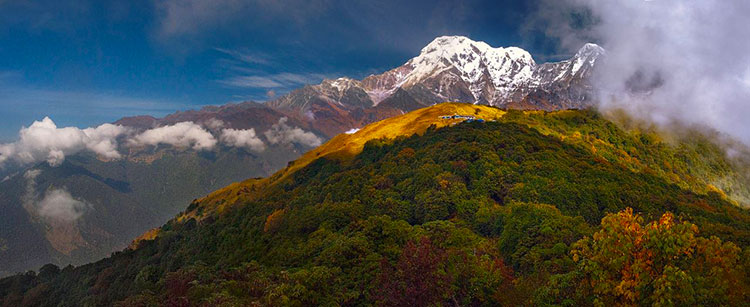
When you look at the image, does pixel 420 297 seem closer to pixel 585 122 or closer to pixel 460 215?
pixel 460 215

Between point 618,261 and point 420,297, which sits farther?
point 420,297

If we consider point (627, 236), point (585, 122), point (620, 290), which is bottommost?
point (620, 290)

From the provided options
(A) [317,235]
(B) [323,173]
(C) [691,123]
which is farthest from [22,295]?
(C) [691,123]

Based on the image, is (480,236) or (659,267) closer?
(659,267)

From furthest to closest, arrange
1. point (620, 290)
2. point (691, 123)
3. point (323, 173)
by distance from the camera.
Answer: point (691, 123), point (323, 173), point (620, 290)

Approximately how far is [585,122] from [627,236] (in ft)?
586

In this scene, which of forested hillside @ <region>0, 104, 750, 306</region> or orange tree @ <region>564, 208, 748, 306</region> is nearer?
orange tree @ <region>564, 208, 748, 306</region>

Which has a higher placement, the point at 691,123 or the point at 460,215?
the point at 691,123

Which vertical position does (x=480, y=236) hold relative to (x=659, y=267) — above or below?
below

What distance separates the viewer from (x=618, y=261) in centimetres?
1747

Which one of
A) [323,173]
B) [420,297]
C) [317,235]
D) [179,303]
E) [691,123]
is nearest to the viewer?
[420,297]

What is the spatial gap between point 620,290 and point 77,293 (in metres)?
157

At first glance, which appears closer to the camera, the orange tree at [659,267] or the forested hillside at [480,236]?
the orange tree at [659,267]

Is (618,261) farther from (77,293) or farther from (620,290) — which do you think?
(77,293)
